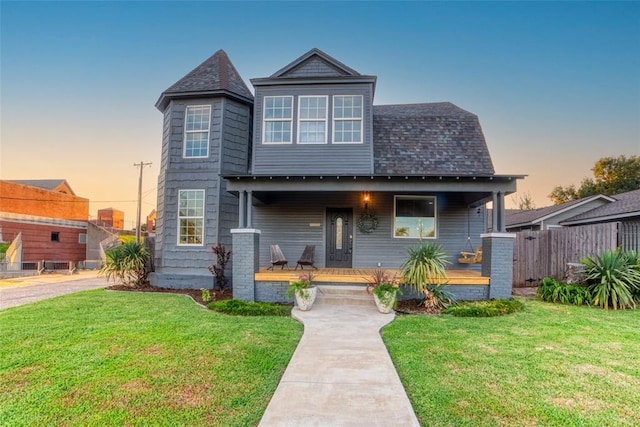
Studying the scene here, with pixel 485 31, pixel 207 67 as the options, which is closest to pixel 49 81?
pixel 207 67

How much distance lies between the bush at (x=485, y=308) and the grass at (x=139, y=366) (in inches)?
135

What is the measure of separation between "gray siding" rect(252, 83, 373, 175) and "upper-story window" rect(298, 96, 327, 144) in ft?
0.42

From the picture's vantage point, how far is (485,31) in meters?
11.8

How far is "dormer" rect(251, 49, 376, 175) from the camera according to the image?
9.56m

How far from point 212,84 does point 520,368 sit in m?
10.4

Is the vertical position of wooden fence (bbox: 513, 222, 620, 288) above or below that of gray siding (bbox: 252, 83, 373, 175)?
below

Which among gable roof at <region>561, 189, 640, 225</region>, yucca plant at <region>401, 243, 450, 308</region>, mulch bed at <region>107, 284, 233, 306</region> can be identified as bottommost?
mulch bed at <region>107, 284, 233, 306</region>

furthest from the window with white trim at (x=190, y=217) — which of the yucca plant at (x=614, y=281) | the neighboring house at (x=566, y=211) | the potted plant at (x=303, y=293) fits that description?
the neighboring house at (x=566, y=211)

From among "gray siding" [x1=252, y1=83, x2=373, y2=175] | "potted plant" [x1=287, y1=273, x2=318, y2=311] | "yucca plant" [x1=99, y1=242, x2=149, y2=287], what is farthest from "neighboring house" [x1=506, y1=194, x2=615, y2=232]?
"yucca plant" [x1=99, y1=242, x2=149, y2=287]

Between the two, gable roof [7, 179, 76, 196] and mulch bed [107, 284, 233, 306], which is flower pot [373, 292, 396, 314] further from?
gable roof [7, 179, 76, 196]

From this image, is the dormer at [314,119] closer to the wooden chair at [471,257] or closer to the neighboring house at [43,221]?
the wooden chair at [471,257]

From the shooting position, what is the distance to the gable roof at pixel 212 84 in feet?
32.4

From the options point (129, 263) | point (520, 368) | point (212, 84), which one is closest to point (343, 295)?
point (520, 368)

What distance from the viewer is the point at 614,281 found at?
7.29 meters
